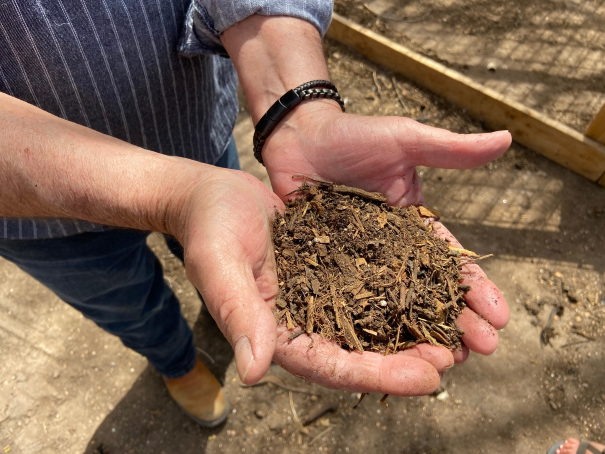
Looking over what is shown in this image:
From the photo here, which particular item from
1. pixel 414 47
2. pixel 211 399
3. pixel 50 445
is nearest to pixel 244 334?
pixel 211 399

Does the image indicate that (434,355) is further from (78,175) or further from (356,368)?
(78,175)

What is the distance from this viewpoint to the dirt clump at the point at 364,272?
1571 millimetres

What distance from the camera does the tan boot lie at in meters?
2.59

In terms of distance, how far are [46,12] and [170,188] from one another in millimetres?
635

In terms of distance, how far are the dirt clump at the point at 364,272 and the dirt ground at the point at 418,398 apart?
3.98 ft

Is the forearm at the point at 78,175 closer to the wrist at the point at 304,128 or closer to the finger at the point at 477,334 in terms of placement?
the wrist at the point at 304,128

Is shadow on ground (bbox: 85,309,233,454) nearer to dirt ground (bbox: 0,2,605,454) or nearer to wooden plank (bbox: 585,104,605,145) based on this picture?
dirt ground (bbox: 0,2,605,454)

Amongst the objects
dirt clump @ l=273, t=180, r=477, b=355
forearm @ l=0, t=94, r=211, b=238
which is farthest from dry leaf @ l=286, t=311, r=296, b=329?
forearm @ l=0, t=94, r=211, b=238

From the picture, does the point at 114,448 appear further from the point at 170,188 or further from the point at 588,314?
the point at 588,314

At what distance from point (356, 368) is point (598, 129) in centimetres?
286

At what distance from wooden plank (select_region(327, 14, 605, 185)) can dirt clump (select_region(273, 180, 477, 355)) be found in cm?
202

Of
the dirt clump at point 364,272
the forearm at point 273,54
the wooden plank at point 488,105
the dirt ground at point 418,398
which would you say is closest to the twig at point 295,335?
the dirt clump at point 364,272

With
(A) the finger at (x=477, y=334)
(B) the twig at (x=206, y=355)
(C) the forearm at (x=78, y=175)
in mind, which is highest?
(C) the forearm at (x=78, y=175)

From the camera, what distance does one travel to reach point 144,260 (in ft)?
6.59
